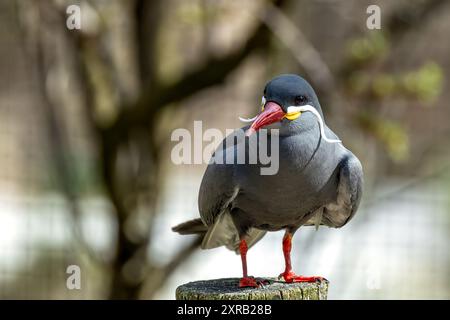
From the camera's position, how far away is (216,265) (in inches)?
317

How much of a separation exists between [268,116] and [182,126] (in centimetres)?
406

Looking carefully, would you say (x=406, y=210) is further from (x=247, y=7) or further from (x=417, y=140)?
(x=247, y=7)

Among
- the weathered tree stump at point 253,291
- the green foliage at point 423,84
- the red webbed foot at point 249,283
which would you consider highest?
the green foliage at point 423,84

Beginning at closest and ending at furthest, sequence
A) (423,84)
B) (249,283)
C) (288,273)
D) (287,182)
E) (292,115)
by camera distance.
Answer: (292,115) → (287,182) → (249,283) → (288,273) → (423,84)

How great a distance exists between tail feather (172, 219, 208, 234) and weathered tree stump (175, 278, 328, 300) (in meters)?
0.37

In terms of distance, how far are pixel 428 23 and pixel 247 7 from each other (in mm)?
1434

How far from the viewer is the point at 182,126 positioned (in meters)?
7.57

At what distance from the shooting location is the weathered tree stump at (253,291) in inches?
148

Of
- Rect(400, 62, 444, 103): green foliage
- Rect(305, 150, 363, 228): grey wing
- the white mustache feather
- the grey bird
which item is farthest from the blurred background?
the white mustache feather

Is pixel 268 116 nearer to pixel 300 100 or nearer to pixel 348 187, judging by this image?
pixel 300 100

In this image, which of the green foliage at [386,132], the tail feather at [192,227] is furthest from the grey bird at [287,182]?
the green foliage at [386,132]

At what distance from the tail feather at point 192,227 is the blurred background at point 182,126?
189 centimetres

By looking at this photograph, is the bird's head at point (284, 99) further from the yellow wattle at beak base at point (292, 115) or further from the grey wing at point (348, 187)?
the grey wing at point (348, 187)

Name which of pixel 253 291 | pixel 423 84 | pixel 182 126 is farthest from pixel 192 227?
pixel 182 126
